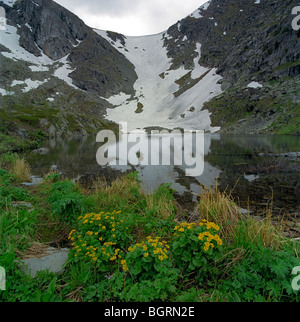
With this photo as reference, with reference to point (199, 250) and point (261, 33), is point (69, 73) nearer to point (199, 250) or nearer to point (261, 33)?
point (261, 33)

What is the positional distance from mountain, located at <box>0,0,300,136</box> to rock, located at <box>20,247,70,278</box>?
119 ft

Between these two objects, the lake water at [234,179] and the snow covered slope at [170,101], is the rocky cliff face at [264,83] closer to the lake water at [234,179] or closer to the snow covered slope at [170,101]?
the snow covered slope at [170,101]

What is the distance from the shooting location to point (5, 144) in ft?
79.7

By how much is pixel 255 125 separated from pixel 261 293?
73435mm

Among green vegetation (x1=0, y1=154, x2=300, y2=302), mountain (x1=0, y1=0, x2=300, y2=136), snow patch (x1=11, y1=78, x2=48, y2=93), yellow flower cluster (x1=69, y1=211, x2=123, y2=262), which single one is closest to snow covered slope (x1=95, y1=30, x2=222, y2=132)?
mountain (x1=0, y1=0, x2=300, y2=136)

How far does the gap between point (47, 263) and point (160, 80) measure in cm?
19781

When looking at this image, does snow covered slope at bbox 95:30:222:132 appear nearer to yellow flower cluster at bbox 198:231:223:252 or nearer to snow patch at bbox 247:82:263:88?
snow patch at bbox 247:82:263:88

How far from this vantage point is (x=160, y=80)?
185 meters

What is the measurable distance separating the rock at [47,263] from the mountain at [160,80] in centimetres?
3613

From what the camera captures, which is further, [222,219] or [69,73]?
[69,73]

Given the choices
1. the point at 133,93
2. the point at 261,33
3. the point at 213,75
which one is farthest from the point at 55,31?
the point at 261,33

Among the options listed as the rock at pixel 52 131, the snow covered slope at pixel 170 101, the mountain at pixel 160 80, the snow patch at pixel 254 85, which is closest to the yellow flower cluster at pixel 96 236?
the mountain at pixel 160 80

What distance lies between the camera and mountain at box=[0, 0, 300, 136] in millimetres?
70500

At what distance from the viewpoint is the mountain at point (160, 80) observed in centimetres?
7050
